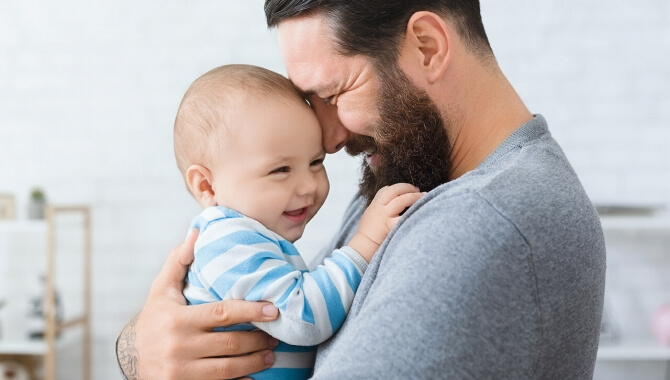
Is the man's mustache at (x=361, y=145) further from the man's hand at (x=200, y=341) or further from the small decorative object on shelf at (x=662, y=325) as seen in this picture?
the small decorative object on shelf at (x=662, y=325)

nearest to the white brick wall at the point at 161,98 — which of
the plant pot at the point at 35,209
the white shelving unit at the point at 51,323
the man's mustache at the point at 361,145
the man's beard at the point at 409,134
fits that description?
the white shelving unit at the point at 51,323

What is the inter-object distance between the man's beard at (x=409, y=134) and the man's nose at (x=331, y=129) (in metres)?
0.09

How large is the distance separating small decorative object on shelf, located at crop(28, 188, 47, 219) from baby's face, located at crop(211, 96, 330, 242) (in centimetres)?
277

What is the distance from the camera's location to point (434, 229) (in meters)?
0.94

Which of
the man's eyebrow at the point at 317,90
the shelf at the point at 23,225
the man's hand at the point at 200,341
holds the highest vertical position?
the man's eyebrow at the point at 317,90

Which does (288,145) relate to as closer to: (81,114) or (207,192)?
(207,192)

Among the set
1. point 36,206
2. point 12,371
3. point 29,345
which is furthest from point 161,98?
point 12,371

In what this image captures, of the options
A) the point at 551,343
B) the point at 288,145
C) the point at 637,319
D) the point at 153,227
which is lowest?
the point at 637,319

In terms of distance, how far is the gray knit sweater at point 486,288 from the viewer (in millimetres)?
854

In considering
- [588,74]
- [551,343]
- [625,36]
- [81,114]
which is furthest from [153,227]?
[551,343]

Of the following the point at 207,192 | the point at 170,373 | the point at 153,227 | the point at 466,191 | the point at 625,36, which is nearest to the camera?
the point at 466,191

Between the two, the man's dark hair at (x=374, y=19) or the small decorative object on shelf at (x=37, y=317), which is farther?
the small decorative object on shelf at (x=37, y=317)

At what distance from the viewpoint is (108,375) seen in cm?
393

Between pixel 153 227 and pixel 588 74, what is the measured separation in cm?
241
